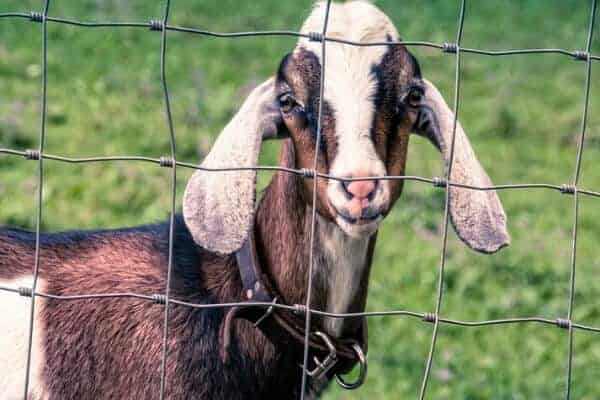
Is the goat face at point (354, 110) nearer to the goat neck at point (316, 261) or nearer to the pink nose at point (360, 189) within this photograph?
the pink nose at point (360, 189)

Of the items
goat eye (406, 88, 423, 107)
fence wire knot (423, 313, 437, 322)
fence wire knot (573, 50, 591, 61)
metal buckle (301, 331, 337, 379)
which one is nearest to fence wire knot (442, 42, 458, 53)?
fence wire knot (573, 50, 591, 61)

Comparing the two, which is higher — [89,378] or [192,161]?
[192,161]

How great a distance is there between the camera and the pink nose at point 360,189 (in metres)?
3.06

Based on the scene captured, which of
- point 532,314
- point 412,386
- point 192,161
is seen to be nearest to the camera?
point 412,386

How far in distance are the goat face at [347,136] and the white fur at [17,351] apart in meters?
0.65

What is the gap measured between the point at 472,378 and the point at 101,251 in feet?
6.53

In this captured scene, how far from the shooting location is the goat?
10.4 ft

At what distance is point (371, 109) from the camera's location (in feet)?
10.5

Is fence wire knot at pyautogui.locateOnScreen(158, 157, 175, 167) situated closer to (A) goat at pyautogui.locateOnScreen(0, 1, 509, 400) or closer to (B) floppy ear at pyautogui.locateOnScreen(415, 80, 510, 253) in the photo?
(A) goat at pyautogui.locateOnScreen(0, 1, 509, 400)

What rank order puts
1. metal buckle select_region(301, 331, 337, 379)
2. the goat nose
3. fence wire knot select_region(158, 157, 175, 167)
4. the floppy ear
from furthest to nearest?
1. metal buckle select_region(301, 331, 337, 379)
2. the floppy ear
3. the goat nose
4. fence wire knot select_region(158, 157, 175, 167)

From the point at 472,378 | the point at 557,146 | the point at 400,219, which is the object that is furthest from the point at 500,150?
the point at 472,378

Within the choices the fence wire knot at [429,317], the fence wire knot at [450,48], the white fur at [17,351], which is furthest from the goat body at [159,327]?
the fence wire knot at [450,48]

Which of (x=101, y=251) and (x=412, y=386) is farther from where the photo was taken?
(x=412, y=386)

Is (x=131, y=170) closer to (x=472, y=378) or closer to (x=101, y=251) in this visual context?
(x=472, y=378)
